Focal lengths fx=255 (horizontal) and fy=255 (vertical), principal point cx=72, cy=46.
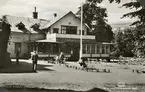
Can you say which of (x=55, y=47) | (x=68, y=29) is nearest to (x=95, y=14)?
(x=55, y=47)

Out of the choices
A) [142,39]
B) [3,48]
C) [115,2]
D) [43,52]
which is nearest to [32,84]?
[3,48]

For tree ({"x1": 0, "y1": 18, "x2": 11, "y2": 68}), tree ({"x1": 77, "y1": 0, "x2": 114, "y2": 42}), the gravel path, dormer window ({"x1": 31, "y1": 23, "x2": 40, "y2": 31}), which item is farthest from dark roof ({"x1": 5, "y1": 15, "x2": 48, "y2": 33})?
tree ({"x1": 0, "y1": 18, "x2": 11, "y2": 68})

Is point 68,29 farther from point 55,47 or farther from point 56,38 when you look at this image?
point 55,47

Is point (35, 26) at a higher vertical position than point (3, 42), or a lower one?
higher

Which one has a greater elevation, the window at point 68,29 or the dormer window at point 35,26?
the dormer window at point 35,26

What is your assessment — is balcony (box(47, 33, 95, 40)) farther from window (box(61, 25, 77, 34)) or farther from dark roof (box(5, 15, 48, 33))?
dark roof (box(5, 15, 48, 33))

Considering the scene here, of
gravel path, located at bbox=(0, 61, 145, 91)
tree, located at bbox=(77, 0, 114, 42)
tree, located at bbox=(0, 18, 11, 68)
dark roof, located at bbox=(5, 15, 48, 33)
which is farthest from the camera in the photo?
dark roof, located at bbox=(5, 15, 48, 33)

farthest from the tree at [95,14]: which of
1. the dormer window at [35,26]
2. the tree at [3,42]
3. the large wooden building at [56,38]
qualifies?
the dormer window at [35,26]

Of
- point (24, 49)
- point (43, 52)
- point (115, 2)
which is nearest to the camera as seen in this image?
point (115, 2)

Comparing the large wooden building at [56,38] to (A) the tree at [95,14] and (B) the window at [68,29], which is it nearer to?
(B) the window at [68,29]

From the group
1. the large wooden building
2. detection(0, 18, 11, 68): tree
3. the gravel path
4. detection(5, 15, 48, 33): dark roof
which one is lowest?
the gravel path

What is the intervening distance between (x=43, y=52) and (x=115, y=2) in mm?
22076

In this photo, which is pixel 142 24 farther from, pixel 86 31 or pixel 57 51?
pixel 86 31

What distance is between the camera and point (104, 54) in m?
Answer: 36.1
